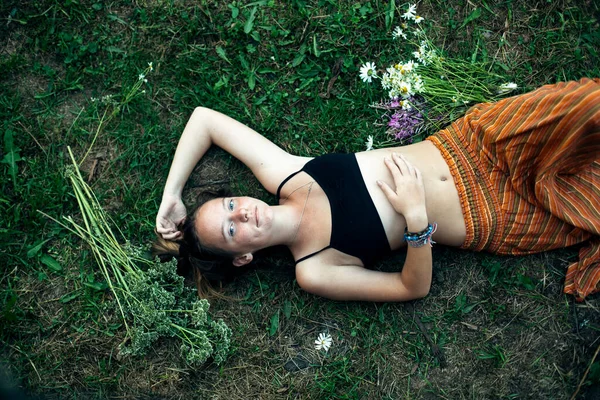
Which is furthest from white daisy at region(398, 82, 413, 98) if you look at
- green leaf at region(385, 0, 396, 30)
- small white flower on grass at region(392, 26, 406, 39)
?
green leaf at region(385, 0, 396, 30)

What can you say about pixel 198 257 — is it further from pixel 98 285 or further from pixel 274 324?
pixel 98 285

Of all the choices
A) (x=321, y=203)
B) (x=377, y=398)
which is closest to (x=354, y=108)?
(x=321, y=203)

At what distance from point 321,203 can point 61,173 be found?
237 cm

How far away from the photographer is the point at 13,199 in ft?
14.1

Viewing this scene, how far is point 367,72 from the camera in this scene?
4230 mm

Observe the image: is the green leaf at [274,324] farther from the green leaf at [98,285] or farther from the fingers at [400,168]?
the fingers at [400,168]

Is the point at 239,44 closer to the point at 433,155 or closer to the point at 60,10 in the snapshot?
the point at 60,10

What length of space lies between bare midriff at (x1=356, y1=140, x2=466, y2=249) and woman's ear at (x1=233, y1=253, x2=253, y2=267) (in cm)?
108

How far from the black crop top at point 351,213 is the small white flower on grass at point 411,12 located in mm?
1484

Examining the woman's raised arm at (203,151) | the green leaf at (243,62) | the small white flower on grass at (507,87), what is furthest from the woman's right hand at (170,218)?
the small white flower on grass at (507,87)

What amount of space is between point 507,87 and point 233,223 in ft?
8.51

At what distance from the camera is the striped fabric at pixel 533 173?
322 centimetres

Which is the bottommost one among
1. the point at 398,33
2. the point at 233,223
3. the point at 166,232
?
the point at 166,232

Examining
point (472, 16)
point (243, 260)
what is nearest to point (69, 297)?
point (243, 260)
